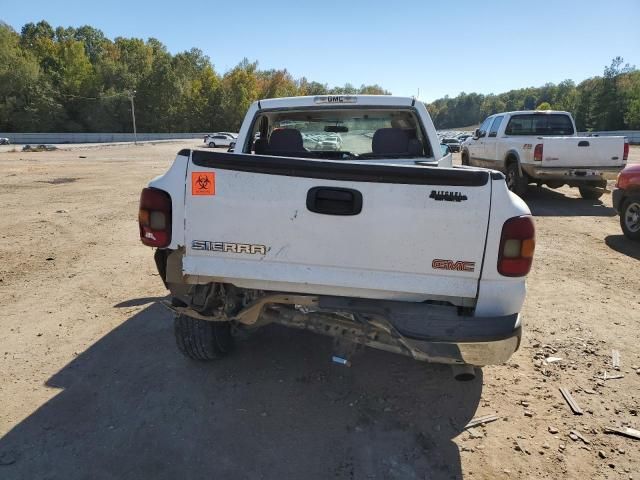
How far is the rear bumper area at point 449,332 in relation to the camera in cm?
233

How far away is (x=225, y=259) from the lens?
2668mm

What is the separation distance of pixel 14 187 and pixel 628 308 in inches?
590

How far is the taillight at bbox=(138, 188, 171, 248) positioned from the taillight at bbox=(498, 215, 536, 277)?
1871 millimetres

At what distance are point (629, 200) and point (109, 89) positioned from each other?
8982 centimetres

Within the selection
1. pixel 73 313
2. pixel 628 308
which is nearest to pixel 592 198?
pixel 628 308

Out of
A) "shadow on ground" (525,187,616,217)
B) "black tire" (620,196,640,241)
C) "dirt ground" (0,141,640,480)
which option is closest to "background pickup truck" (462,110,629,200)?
"shadow on ground" (525,187,616,217)

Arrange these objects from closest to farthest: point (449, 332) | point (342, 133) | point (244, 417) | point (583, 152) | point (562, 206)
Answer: point (449, 332)
point (244, 417)
point (342, 133)
point (583, 152)
point (562, 206)

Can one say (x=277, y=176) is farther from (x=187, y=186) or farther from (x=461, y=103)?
(x=461, y=103)

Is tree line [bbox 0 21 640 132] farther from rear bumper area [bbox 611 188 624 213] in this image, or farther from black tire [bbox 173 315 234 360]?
black tire [bbox 173 315 234 360]

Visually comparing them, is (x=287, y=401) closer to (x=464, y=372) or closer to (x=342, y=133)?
(x=464, y=372)

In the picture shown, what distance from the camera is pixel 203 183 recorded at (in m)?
2.59

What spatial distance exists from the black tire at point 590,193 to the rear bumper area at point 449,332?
10.5 metres

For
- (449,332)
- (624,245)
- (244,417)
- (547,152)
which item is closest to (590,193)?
(547,152)

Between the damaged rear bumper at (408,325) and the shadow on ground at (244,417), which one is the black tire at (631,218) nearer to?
the shadow on ground at (244,417)
